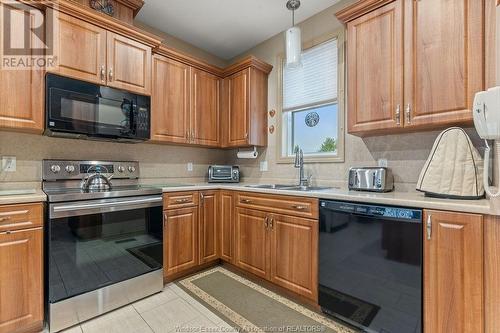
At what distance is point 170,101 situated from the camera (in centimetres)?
271

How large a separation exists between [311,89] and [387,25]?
98 cm

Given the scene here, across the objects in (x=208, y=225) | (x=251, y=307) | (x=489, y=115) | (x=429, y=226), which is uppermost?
(x=489, y=115)

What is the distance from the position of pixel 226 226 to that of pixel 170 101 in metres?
1.50

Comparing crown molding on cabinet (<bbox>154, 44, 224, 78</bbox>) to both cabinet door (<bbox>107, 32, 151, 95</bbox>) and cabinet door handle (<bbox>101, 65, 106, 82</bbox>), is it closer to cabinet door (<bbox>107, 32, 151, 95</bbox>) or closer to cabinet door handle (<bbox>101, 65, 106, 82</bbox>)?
cabinet door (<bbox>107, 32, 151, 95</bbox>)

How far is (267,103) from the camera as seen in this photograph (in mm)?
3146

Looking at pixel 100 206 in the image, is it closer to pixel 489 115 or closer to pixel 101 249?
pixel 101 249

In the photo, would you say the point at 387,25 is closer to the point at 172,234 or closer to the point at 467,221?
the point at 467,221

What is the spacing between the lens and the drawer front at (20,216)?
150cm

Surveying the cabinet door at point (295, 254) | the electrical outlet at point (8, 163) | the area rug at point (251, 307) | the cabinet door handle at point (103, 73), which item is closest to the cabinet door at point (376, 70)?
the cabinet door at point (295, 254)

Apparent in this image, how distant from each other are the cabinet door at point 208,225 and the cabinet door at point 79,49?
1.44m

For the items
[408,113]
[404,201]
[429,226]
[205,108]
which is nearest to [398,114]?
[408,113]

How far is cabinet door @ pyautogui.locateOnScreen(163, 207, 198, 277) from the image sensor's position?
2.29 meters

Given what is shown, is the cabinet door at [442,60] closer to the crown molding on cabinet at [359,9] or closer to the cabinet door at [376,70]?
the cabinet door at [376,70]

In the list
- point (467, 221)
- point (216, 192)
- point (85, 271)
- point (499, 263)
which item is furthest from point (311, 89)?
point (85, 271)
